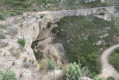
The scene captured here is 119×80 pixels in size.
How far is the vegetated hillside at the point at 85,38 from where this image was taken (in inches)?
1095

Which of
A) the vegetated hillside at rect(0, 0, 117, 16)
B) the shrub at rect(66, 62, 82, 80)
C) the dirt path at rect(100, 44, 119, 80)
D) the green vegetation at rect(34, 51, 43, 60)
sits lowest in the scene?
the dirt path at rect(100, 44, 119, 80)

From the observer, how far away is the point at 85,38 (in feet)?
107

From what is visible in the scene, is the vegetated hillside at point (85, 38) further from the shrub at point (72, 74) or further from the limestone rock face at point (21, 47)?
the shrub at point (72, 74)

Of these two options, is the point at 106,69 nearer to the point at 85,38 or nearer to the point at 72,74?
the point at 85,38

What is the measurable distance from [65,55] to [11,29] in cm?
1583

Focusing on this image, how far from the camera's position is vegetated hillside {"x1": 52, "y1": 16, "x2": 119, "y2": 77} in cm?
2781

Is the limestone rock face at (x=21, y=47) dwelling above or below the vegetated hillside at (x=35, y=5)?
below

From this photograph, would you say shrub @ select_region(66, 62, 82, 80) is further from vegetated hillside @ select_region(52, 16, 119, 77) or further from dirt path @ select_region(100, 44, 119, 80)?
dirt path @ select_region(100, 44, 119, 80)

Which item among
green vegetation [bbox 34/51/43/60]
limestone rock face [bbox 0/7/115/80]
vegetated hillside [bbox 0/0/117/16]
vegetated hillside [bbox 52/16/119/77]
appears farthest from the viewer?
vegetated hillside [bbox 52/16/119/77]

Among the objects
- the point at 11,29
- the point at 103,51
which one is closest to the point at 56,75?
the point at 11,29

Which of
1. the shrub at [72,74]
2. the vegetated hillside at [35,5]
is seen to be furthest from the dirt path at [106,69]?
the shrub at [72,74]

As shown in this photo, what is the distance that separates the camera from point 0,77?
19.9 feet

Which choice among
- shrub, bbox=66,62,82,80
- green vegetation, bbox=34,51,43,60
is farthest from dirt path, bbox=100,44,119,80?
shrub, bbox=66,62,82,80

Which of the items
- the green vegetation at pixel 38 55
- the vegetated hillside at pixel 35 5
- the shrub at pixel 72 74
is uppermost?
the vegetated hillside at pixel 35 5
